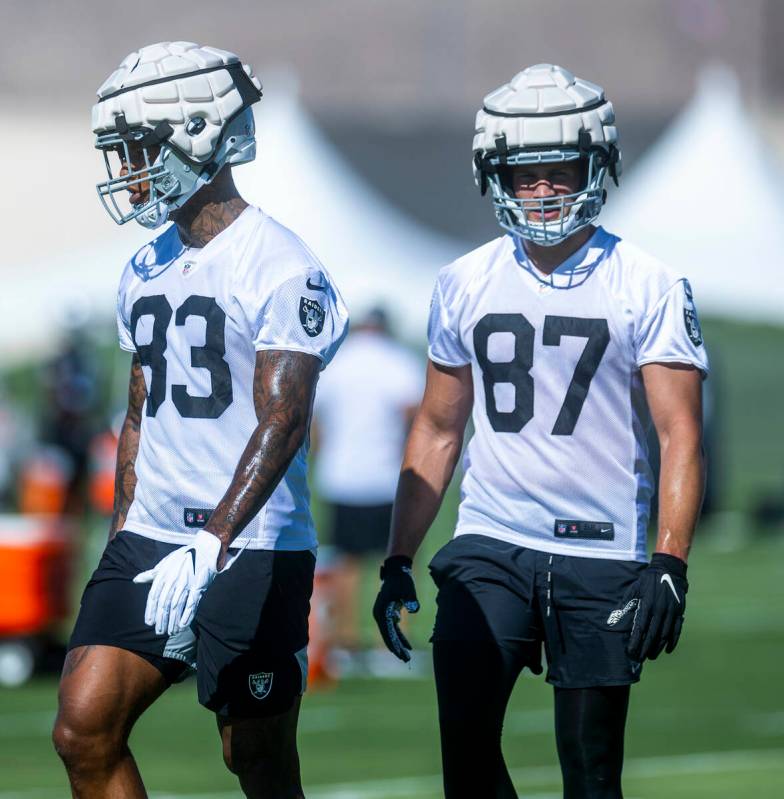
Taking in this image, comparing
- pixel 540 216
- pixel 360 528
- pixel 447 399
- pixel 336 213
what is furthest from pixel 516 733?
pixel 336 213

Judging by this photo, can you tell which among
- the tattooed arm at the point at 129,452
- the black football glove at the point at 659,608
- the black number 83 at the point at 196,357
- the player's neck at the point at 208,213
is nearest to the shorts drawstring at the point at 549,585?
the black football glove at the point at 659,608

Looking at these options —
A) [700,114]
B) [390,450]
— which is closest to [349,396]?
[390,450]

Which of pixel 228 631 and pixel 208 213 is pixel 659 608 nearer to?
pixel 228 631

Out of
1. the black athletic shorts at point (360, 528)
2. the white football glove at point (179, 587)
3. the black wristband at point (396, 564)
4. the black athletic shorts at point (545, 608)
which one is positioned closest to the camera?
the white football glove at point (179, 587)

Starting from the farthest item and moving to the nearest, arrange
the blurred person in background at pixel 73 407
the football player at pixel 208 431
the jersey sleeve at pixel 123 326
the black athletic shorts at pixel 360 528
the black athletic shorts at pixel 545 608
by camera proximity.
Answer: the blurred person in background at pixel 73 407 < the black athletic shorts at pixel 360 528 < the jersey sleeve at pixel 123 326 < the black athletic shorts at pixel 545 608 < the football player at pixel 208 431

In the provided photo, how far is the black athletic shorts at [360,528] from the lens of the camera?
35.1 ft

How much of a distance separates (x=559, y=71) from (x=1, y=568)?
5.86 metres

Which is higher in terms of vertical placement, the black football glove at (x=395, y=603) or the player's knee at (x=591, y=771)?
the black football glove at (x=395, y=603)

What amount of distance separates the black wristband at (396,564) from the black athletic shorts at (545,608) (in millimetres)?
138

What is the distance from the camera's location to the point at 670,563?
188 inches

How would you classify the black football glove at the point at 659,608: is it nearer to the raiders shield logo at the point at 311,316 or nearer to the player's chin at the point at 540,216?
the player's chin at the point at 540,216

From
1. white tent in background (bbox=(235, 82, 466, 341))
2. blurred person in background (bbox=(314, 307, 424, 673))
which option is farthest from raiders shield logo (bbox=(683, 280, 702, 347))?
white tent in background (bbox=(235, 82, 466, 341))

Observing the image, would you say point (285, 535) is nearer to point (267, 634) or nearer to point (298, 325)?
point (267, 634)

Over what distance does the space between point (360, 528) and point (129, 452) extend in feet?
18.4
